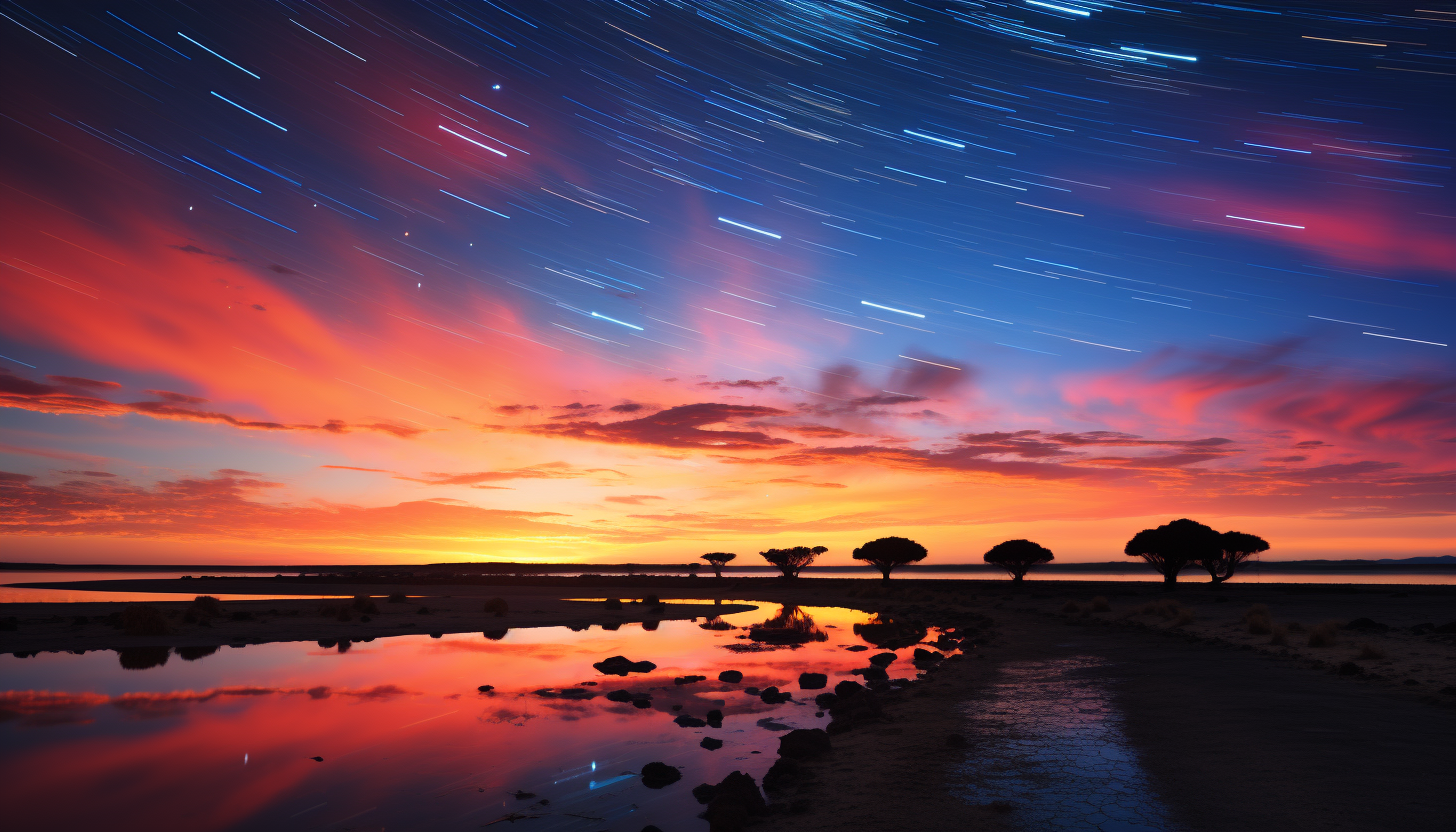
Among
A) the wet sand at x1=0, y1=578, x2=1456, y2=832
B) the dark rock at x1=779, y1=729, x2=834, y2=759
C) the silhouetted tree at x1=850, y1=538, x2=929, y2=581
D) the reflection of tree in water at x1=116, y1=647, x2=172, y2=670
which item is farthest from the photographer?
the silhouetted tree at x1=850, y1=538, x2=929, y2=581

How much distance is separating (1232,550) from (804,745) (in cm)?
8676

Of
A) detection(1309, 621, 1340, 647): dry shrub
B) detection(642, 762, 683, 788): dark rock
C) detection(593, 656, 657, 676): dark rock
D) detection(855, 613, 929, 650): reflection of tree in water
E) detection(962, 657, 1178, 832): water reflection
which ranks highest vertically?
detection(1309, 621, 1340, 647): dry shrub

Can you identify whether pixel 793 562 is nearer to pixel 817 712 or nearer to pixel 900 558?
pixel 900 558

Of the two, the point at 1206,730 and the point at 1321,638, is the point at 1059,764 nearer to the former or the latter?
the point at 1206,730

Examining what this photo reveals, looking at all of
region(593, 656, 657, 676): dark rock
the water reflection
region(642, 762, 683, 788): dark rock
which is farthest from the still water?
the water reflection

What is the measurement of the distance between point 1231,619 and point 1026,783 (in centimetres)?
4089

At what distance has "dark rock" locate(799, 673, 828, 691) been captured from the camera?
25.5 m

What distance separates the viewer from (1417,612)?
46.2m

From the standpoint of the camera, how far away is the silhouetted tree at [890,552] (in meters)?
112

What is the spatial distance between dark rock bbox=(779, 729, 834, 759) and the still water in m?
0.67

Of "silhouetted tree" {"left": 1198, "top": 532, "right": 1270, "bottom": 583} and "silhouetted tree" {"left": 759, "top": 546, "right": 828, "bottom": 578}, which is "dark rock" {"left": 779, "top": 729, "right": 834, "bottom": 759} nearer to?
"silhouetted tree" {"left": 1198, "top": 532, "right": 1270, "bottom": 583}

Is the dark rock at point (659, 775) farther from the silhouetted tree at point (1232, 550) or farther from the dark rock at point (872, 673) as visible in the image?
the silhouetted tree at point (1232, 550)

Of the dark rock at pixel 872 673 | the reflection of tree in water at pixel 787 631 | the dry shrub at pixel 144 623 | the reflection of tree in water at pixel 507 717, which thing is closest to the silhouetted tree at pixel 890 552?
the reflection of tree in water at pixel 787 631

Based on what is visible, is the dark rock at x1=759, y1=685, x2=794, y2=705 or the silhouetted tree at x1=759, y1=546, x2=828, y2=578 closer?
the dark rock at x1=759, y1=685, x2=794, y2=705
